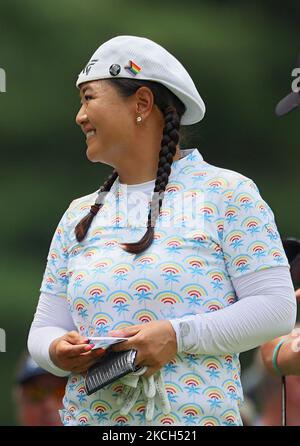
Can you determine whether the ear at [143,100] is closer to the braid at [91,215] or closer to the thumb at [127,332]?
the braid at [91,215]

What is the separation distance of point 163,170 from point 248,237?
0.23 meters

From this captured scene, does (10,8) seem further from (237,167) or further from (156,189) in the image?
(156,189)

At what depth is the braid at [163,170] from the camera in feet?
8.96

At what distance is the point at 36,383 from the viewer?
4.27 metres

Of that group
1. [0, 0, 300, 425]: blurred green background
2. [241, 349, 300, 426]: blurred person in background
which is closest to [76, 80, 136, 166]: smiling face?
[241, 349, 300, 426]: blurred person in background

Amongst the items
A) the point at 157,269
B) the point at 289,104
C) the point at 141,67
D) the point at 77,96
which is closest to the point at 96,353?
the point at 157,269

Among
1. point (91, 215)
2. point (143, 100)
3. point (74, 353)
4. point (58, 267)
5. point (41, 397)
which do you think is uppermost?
point (143, 100)

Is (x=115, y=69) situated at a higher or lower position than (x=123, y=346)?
higher

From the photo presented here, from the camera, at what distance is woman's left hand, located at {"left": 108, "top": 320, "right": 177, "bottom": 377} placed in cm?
263

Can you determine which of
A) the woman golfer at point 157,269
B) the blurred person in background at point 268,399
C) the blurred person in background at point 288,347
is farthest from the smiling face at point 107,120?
the blurred person in background at point 268,399

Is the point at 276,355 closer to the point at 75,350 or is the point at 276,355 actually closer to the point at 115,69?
the point at 75,350

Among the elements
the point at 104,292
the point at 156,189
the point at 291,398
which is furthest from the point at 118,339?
the point at 291,398

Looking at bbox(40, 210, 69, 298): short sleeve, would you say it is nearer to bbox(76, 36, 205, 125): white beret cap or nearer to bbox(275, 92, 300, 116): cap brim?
bbox(76, 36, 205, 125): white beret cap

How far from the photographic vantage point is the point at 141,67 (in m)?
2.83
